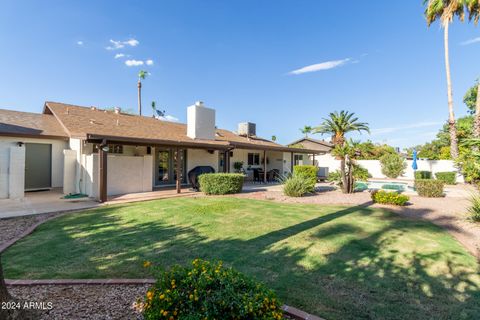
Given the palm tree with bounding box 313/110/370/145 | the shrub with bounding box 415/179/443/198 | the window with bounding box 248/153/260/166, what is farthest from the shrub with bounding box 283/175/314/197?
the palm tree with bounding box 313/110/370/145

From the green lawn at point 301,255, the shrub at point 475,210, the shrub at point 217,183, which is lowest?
the green lawn at point 301,255

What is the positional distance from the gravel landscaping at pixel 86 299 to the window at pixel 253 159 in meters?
17.9

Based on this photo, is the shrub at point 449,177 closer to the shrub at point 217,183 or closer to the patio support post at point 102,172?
the shrub at point 217,183

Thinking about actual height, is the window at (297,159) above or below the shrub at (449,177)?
above

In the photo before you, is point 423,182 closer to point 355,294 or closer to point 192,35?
point 355,294

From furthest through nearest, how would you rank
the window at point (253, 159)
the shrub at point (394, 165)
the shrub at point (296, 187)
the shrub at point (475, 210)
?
the shrub at point (394, 165) < the window at point (253, 159) < the shrub at point (296, 187) < the shrub at point (475, 210)

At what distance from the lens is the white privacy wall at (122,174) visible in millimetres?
10672

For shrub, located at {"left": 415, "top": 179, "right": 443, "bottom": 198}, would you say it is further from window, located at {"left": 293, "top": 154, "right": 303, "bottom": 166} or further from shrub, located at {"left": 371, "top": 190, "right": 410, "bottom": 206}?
window, located at {"left": 293, "top": 154, "right": 303, "bottom": 166}

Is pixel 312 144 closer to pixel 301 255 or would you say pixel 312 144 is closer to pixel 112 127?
pixel 112 127

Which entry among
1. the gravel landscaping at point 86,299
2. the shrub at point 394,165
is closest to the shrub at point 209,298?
the gravel landscaping at point 86,299

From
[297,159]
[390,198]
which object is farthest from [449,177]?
[390,198]

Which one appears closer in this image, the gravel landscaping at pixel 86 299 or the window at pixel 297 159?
the gravel landscaping at pixel 86 299

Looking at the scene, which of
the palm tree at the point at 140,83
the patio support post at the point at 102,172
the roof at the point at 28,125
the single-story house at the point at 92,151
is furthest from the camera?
the palm tree at the point at 140,83

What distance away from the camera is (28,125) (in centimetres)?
1259
